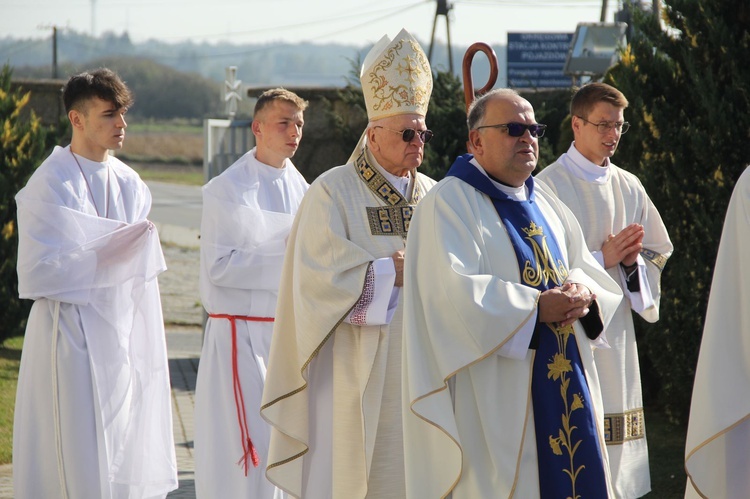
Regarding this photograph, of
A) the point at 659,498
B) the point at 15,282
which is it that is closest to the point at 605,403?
the point at 659,498

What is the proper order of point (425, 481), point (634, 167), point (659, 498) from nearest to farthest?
point (425, 481), point (659, 498), point (634, 167)

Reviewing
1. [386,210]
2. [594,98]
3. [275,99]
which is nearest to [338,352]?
[386,210]

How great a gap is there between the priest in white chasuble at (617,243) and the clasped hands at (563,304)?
165 centimetres

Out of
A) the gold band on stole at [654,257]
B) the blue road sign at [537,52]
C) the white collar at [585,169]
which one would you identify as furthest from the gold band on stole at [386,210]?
the blue road sign at [537,52]

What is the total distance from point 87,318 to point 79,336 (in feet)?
0.32

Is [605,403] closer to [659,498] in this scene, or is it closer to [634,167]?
[659,498]

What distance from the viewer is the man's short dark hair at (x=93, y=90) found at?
5.95m

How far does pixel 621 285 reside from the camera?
5.80 m

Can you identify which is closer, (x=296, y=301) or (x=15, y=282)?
(x=296, y=301)

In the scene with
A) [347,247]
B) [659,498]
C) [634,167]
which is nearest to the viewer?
[347,247]

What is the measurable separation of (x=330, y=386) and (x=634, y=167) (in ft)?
10.8

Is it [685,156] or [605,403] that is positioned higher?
[685,156]

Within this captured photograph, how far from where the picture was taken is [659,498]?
270 inches

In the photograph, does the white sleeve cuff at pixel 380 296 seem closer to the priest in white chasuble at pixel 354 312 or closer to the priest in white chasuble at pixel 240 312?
the priest in white chasuble at pixel 354 312
